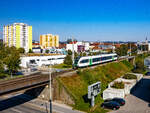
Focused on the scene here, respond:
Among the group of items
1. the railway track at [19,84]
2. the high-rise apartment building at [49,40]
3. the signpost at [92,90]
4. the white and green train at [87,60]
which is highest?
the high-rise apartment building at [49,40]

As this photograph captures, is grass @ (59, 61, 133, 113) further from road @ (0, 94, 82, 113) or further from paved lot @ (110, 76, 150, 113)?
paved lot @ (110, 76, 150, 113)

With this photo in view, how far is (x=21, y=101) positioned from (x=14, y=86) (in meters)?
6.84

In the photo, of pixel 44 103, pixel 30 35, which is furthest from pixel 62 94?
pixel 30 35

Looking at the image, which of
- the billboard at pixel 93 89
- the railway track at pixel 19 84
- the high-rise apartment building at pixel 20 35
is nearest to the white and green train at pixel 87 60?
the railway track at pixel 19 84

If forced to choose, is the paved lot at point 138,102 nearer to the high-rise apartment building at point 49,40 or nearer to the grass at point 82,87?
the grass at point 82,87

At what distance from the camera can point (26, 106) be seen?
78.1 ft

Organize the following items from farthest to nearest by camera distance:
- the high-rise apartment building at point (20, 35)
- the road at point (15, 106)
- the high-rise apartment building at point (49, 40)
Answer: the high-rise apartment building at point (49, 40)
the high-rise apartment building at point (20, 35)
the road at point (15, 106)

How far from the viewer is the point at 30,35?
103 meters

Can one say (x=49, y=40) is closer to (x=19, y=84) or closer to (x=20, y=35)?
(x=20, y=35)

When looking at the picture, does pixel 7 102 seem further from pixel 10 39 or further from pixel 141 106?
pixel 10 39

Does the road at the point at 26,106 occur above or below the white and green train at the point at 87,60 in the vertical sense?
below

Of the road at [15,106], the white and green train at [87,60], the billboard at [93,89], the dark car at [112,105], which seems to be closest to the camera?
the road at [15,106]

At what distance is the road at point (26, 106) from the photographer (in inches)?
872

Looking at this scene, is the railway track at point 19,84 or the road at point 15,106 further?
the road at point 15,106
